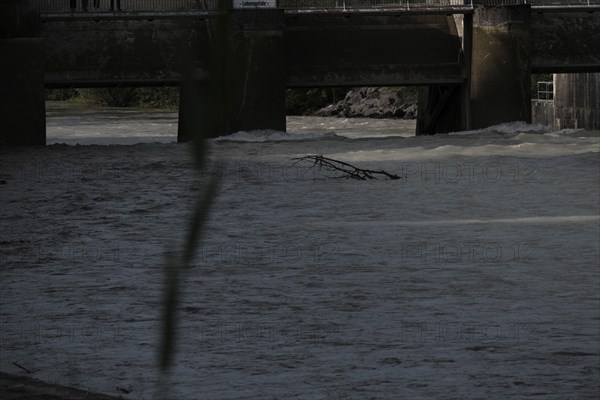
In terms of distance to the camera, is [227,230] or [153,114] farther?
[153,114]

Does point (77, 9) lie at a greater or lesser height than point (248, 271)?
greater

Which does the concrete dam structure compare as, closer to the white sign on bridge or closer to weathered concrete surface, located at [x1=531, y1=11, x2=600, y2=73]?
weathered concrete surface, located at [x1=531, y1=11, x2=600, y2=73]

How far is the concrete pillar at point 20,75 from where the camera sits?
29.8 meters

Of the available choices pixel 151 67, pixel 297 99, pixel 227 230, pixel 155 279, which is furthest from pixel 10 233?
pixel 297 99

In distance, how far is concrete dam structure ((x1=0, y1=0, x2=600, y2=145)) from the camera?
30.2 meters

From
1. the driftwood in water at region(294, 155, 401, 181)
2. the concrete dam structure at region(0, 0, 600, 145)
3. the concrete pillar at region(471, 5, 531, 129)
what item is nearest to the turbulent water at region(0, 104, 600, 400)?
the driftwood in water at region(294, 155, 401, 181)

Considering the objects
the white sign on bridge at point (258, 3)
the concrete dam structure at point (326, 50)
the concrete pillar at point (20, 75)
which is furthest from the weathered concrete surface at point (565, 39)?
the concrete pillar at point (20, 75)

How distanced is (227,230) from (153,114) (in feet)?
144

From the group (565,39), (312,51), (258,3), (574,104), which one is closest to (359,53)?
(312,51)

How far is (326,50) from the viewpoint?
106ft

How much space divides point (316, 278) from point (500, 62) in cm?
2002

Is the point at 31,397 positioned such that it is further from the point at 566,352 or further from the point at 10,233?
the point at 10,233

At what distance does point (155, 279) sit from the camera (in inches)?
507

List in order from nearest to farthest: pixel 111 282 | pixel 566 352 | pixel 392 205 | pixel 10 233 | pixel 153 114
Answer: pixel 566 352 → pixel 111 282 → pixel 10 233 → pixel 392 205 → pixel 153 114
